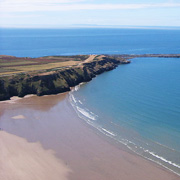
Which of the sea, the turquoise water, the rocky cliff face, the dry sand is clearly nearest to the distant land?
the rocky cliff face

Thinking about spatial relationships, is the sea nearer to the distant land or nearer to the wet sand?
the wet sand

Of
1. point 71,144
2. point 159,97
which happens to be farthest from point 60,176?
point 159,97

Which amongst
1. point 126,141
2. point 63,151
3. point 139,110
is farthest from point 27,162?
point 139,110

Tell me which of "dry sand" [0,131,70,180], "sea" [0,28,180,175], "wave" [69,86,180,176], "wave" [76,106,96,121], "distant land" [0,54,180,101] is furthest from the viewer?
"distant land" [0,54,180,101]

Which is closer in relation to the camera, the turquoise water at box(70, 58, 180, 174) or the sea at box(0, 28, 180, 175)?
the sea at box(0, 28, 180, 175)

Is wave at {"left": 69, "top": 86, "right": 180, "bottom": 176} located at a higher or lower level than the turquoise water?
lower

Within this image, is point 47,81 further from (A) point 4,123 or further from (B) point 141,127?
(B) point 141,127

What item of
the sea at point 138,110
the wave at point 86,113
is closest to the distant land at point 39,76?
the sea at point 138,110
